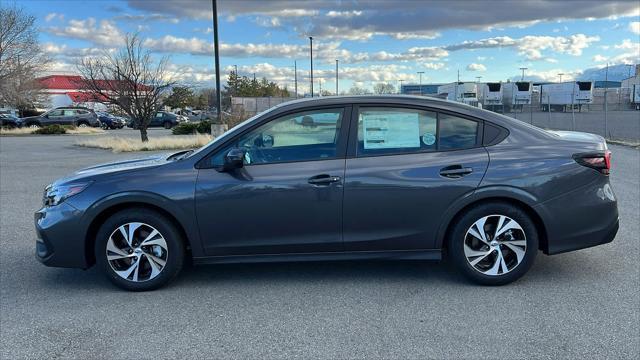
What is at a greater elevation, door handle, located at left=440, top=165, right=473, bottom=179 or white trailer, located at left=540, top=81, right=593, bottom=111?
white trailer, located at left=540, top=81, right=593, bottom=111

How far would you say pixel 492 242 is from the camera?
4410 mm

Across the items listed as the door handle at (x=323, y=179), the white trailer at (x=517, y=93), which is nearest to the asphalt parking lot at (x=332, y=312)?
the door handle at (x=323, y=179)

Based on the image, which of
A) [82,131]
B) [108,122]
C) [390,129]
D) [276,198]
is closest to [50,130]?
[82,131]

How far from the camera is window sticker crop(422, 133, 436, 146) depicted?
4492 millimetres

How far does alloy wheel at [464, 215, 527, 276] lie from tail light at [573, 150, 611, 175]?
30.9 inches

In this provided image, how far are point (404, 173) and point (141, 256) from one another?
233 centimetres

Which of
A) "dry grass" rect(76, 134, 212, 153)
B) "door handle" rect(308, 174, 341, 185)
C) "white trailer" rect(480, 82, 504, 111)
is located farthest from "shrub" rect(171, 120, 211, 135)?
"white trailer" rect(480, 82, 504, 111)

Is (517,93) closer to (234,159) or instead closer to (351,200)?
(351,200)

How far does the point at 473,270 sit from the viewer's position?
14.5 ft

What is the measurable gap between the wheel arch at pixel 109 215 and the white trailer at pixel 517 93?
151 feet

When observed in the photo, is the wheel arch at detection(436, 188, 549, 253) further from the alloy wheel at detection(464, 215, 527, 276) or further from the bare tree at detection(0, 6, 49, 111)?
the bare tree at detection(0, 6, 49, 111)

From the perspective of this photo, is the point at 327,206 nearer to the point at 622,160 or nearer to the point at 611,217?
the point at 611,217

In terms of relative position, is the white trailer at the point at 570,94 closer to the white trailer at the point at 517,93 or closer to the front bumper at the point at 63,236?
the white trailer at the point at 517,93

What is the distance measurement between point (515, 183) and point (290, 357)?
2.36m
